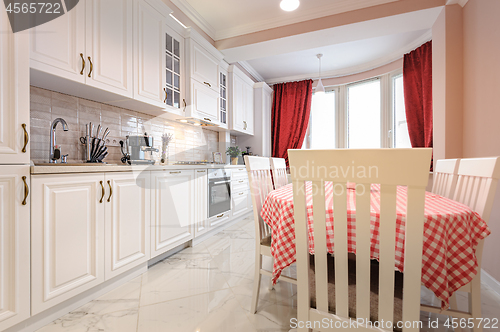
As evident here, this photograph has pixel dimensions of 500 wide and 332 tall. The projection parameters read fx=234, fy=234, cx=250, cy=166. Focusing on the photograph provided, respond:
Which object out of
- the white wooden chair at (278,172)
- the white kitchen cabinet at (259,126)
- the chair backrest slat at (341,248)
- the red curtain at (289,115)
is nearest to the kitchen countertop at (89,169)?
the white wooden chair at (278,172)

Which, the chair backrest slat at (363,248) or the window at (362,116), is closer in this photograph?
the chair backrest slat at (363,248)

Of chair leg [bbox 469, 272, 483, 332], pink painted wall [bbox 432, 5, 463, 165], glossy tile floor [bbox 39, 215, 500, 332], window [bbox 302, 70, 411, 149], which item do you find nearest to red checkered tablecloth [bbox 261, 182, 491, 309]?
chair leg [bbox 469, 272, 483, 332]

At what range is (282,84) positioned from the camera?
5090 millimetres

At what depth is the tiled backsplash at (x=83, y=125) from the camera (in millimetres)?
1716

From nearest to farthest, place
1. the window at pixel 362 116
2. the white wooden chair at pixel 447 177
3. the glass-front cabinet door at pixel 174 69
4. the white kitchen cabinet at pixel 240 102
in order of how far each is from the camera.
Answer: the white wooden chair at pixel 447 177 < the glass-front cabinet door at pixel 174 69 < the white kitchen cabinet at pixel 240 102 < the window at pixel 362 116

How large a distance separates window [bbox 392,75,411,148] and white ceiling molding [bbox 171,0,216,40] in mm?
3189

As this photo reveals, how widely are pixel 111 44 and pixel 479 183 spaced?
265cm

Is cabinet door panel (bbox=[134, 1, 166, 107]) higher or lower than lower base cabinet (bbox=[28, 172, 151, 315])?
higher

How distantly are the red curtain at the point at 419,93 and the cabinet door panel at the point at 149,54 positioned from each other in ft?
11.8

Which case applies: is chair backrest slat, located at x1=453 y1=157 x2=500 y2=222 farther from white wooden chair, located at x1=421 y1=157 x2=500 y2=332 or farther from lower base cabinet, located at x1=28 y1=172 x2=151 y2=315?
lower base cabinet, located at x1=28 y1=172 x2=151 y2=315

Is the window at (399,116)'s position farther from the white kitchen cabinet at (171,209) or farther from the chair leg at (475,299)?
the white kitchen cabinet at (171,209)

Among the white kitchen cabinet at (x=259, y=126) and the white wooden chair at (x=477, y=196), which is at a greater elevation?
the white kitchen cabinet at (x=259, y=126)

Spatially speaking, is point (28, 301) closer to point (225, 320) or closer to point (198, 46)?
point (225, 320)

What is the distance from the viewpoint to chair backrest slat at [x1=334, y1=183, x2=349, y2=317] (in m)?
0.76
